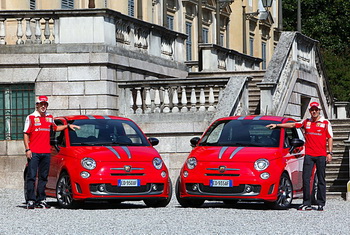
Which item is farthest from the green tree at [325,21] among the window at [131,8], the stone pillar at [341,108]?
the window at [131,8]

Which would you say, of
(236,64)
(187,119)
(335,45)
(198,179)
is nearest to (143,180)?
(198,179)

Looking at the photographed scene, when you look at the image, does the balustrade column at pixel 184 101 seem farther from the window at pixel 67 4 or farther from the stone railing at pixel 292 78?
the window at pixel 67 4

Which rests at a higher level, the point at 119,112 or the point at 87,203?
the point at 119,112

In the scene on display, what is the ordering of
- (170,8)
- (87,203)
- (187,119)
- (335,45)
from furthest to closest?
1. (335,45)
2. (170,8)
3. (187,119)
4. (87,203)

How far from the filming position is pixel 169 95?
2420cm

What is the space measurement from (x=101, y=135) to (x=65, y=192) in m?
1.23

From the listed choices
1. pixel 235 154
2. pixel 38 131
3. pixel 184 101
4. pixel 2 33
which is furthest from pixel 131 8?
pixel 235 154

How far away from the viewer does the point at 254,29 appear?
53656 mm

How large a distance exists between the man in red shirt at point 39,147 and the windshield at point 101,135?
0.32m

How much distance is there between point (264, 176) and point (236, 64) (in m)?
17.3

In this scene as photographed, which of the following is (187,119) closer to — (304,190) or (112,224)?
(304,190)

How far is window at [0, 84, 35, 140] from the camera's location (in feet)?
79.0

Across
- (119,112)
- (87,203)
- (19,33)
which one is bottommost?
(87,203)

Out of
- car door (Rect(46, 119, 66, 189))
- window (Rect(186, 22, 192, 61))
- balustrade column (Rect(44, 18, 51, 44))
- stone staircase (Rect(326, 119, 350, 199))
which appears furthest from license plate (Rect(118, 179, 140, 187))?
window (Rect(186, 22, 192, 61))
